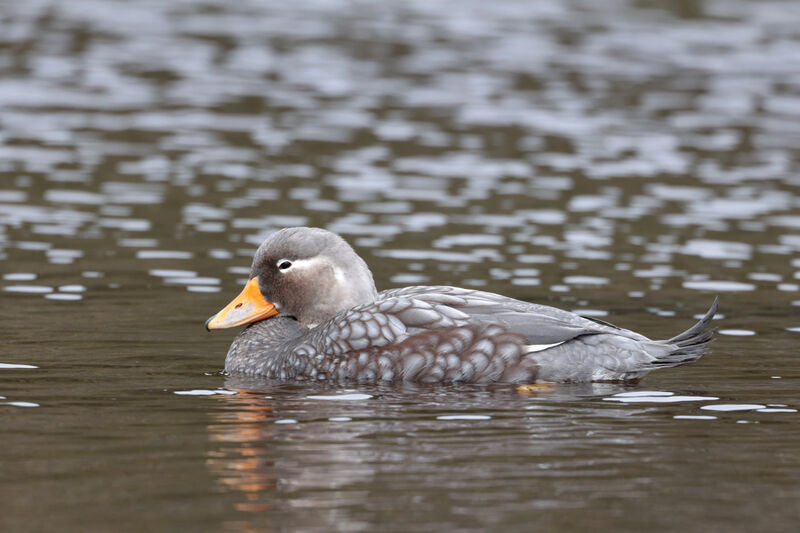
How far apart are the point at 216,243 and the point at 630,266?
3.97 m

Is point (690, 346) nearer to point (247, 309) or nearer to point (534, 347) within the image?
point (534, 347)

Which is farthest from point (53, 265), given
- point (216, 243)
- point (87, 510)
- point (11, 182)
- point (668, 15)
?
point (668, 15)

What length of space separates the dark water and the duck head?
511mm

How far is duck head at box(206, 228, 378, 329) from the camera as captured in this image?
10219 mm

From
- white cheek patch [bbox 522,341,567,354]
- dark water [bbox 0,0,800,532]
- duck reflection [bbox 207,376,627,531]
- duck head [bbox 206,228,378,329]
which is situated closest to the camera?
duck reflection [bbox 207,376,627,531]

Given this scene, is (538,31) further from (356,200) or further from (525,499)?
(525,499)

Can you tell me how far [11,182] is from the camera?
17.4 meters

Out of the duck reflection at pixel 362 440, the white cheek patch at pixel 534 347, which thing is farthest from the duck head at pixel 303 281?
A: the white cheek patch at pixel 534 347

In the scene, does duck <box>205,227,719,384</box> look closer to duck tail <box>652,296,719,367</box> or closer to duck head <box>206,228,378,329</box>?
duck tail <box>652,296,719,367</box>

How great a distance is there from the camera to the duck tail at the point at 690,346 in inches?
Answer: 370

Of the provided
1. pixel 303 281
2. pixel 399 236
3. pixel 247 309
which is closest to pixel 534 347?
pixel 303 281

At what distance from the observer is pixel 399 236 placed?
1527 cm

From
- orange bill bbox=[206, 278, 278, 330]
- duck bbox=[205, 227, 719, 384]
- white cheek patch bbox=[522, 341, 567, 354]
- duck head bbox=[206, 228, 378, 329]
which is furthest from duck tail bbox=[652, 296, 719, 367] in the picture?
orange bill bbox=[206, 278, 278, 330]

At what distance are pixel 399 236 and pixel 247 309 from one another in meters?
5.03
